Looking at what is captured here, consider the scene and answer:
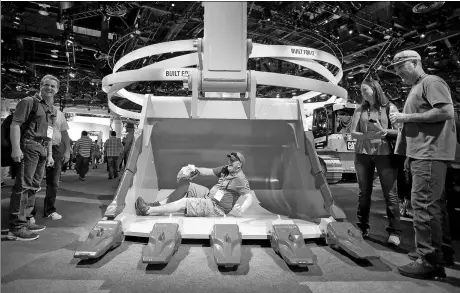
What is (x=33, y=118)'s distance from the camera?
3.16 m

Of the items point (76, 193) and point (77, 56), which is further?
point (77, 56)

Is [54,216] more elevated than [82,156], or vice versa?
[82,156]

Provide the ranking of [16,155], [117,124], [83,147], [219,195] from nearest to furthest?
[16,155], [219,195], [83,147], [117,124]

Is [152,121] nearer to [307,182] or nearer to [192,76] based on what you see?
[192,76]

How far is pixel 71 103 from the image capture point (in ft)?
67.1

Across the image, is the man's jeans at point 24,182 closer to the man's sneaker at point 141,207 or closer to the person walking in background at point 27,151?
the person walking in background at point 27,151

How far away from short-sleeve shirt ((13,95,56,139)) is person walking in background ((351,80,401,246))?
11.5 ft

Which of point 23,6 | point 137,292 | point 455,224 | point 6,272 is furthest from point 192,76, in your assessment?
point 23,6

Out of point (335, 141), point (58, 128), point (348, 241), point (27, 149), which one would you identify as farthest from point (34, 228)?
point (335, 141)

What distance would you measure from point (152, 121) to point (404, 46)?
30.4 feet

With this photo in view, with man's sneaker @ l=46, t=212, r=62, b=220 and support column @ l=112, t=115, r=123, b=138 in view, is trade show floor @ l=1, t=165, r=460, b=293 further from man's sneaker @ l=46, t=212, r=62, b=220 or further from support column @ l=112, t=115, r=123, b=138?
support column @ l=112, t=115, r=123, b=138

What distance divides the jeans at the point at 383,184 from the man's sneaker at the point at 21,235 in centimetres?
361

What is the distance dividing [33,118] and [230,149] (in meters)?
2.50

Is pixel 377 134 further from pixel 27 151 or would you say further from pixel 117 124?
pixel 117 124
